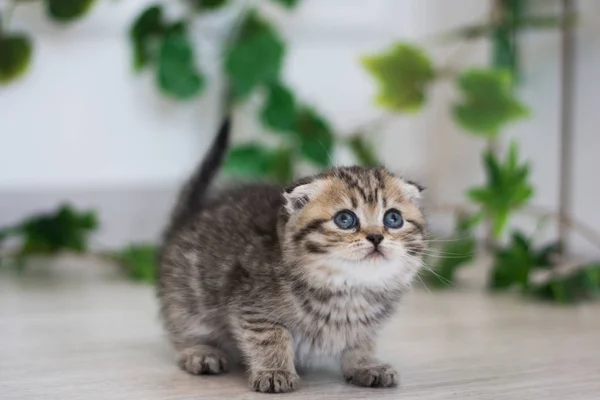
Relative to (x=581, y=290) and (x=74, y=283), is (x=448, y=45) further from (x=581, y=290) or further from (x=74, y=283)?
(x=74, y=283)

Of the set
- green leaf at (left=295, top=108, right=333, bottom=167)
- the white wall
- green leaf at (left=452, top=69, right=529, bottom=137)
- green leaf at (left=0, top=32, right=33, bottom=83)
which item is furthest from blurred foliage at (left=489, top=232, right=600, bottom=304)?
Answer: green leaf at (left=0, top=32, right=33, bottom=83)

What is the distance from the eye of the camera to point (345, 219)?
1478mm

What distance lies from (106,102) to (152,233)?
508 millimetres

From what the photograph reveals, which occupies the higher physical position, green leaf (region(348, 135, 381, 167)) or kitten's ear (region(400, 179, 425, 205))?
green leaf (region(348, 135, 381, 167))

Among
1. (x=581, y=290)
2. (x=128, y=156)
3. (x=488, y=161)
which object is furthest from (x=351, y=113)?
(x=581, y=290)

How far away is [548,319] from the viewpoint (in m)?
2.16

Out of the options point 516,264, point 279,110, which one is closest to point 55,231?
point 279,110

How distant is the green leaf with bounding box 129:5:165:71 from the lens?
2.94 meters

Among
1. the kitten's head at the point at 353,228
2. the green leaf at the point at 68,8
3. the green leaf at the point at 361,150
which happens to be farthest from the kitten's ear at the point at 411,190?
the green leaf at the point at 68,8

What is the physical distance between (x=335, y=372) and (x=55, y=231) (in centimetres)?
139

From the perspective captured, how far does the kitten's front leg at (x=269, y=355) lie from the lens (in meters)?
1.48

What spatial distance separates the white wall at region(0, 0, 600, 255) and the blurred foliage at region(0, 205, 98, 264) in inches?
11.2

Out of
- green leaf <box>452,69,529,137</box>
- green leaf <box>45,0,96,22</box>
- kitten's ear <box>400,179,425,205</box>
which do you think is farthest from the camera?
green leaf <box>45,0,96,22</box>

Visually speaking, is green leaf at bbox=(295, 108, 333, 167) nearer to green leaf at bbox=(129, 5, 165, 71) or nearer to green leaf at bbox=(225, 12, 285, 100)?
green leaf at bbox=(225, 12, 285, 100)
